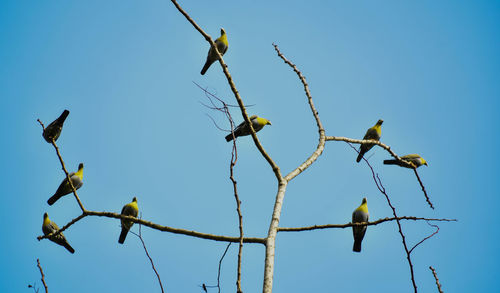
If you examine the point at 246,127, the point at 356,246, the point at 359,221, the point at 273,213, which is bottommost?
the point at 273,213

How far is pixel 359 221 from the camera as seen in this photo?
7199mm

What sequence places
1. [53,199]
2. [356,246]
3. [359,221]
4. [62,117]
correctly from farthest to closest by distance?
1. [62,117]
2. [53,199]
3. [359,221]
4. [356,246]

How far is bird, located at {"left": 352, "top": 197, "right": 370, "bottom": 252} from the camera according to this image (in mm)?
6684

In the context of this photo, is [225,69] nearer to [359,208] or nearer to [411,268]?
[411,268]

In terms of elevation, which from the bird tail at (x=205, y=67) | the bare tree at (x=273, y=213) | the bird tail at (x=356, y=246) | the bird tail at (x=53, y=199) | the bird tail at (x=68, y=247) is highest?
the bird tail at (x=205, y=67)

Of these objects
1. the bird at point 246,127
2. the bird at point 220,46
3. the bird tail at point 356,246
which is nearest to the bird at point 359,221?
the bird tail at point 356,246

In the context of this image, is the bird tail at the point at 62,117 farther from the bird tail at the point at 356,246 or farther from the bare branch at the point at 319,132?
the bird tail at the point at 356,246

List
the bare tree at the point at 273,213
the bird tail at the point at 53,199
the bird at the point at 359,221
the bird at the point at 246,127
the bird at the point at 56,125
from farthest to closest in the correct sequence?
the bird at the point at 246,127
the bird at the point at 56,125
the bird tail at the point at 53,199
the bird at the point at 359,221
the bare tree at the point at 273,213

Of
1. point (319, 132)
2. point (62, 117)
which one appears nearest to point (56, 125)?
point (62, 117)

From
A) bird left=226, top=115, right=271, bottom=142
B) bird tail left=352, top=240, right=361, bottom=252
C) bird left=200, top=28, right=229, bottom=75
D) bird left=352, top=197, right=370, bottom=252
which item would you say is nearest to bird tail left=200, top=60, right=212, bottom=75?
bird left=200, top=28, right=229, bottom=75

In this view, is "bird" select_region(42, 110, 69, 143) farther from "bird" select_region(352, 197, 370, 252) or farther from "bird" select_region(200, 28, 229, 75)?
"bird" select_region(352, 197, 370, 252)

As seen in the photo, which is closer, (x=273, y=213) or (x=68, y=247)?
(x=273, y=213)

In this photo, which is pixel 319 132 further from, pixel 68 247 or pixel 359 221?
pixel 68 247

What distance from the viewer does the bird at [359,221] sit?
21.9ft
